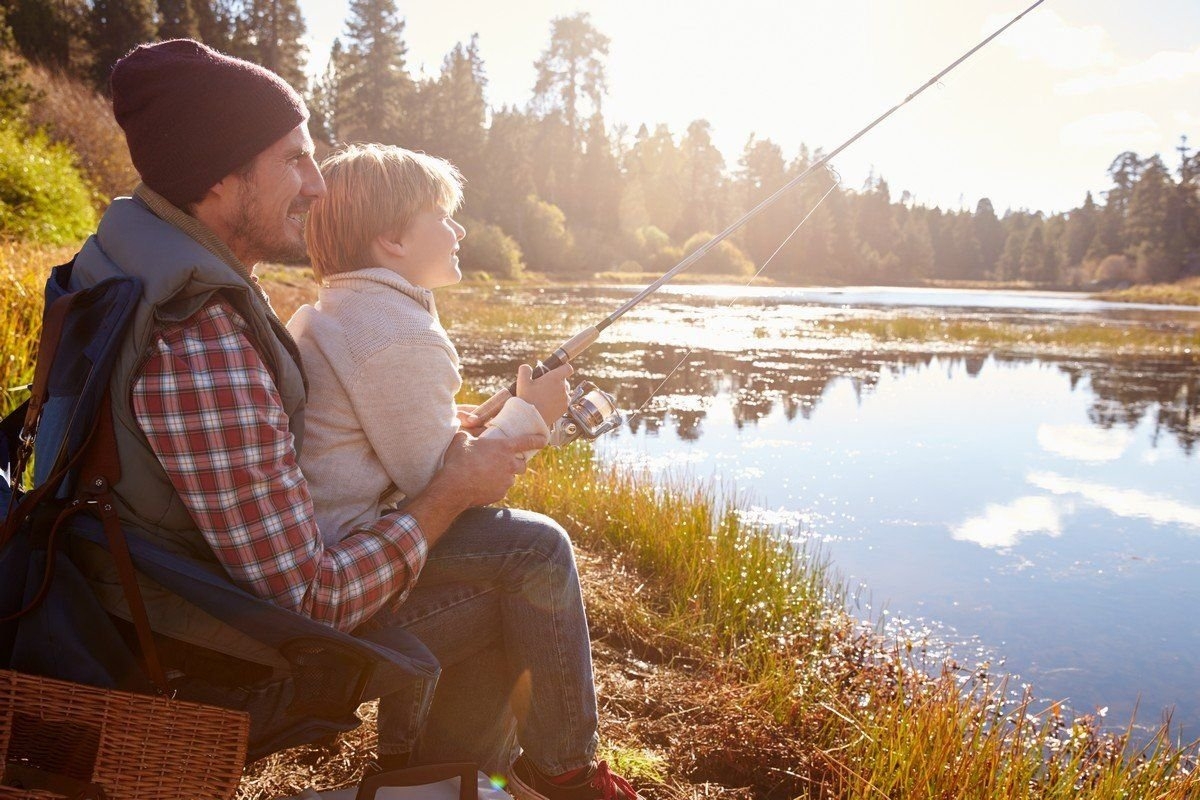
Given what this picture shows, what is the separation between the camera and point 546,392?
219 cm

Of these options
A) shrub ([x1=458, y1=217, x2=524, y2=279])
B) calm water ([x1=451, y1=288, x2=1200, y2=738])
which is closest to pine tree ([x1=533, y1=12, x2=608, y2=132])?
shrub ([x1=458, y1=217, x2=524, y2=279])

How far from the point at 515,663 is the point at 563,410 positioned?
0.64 m

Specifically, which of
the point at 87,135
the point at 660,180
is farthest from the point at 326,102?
the point at 87,135

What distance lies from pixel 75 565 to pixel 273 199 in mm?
789

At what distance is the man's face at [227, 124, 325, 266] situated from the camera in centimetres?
173

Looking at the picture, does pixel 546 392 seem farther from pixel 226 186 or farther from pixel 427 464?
pixel 226 186

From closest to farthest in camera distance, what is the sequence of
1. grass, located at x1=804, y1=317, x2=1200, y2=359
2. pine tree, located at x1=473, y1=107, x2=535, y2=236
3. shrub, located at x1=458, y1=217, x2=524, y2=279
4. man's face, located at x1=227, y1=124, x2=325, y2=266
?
1. man's face, located at x1=227, y1=124, x2=325, y2=266
2. grass, located at x1=804, y1=317, x2=1200, y2=359
3. shrub, located at x1=458, y1=217, x2=524, y2=279
4. pine tree, located at x1=473, y1=107, x2=535, y2=236

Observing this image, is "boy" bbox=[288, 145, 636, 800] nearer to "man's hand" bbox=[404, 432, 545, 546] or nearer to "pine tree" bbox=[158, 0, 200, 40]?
"man's hand" bbox=[404, 432, 545, 546]

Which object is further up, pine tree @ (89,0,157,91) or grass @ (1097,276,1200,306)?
pine tree @ (89,0,157,91)

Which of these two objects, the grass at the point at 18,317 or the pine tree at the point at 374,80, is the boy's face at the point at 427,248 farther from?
the pine tree at the point at 374,80

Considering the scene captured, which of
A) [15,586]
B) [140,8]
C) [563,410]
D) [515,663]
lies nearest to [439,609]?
[515,663]

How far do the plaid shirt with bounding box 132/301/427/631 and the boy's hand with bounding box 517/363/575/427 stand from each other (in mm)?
707

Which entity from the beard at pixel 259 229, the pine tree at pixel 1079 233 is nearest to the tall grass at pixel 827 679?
the beard at pixel 259 229

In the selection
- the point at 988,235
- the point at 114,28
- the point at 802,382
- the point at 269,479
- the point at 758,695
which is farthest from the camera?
the point at 988,235
